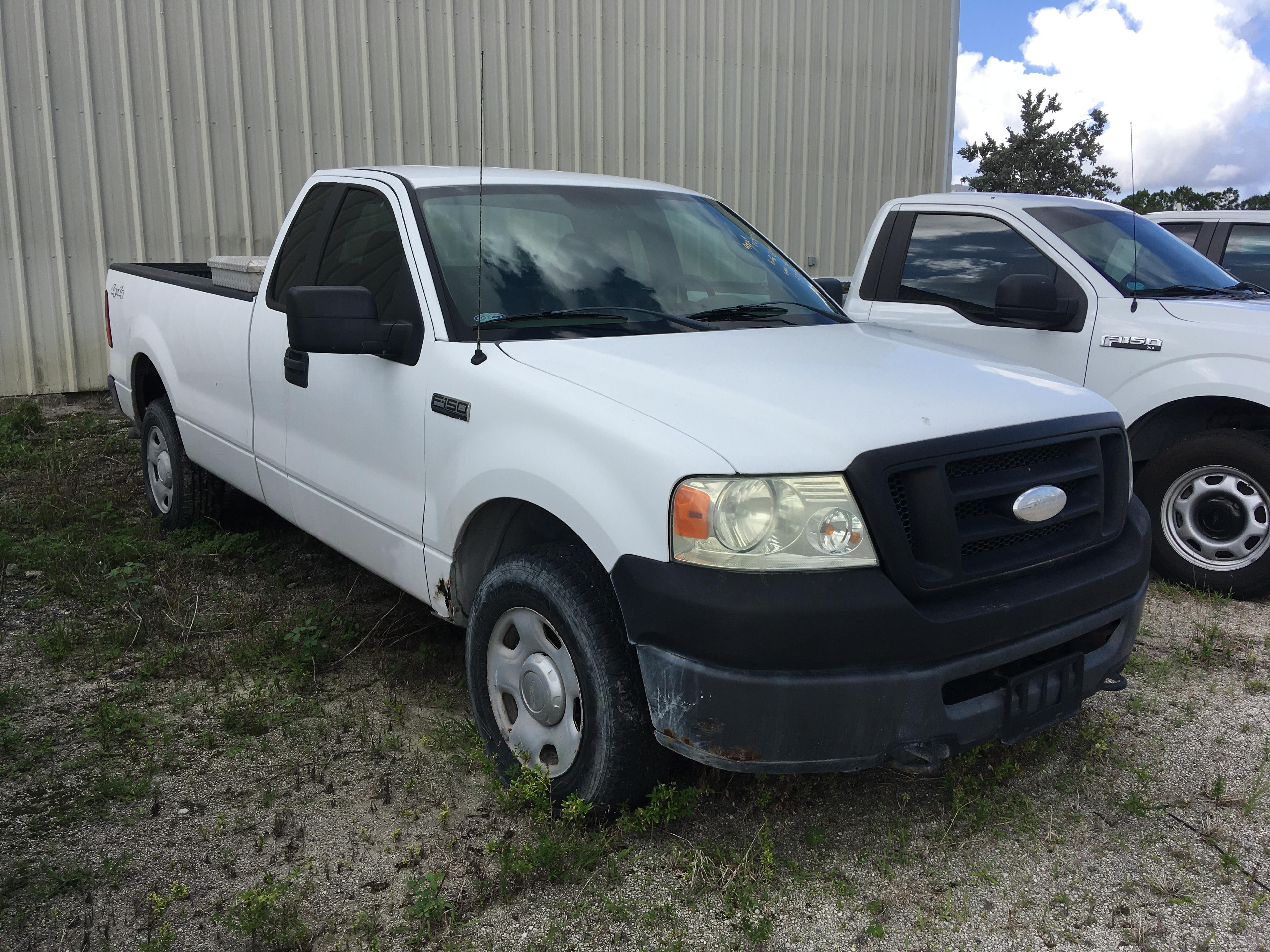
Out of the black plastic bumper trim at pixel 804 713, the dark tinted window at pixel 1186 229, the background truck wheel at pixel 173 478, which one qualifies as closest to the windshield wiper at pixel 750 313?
the black plastic bumper trim at pixel 804 713

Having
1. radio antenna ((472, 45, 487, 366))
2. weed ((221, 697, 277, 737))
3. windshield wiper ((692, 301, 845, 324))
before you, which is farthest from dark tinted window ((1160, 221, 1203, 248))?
weed ((221, 697, 277, 737))

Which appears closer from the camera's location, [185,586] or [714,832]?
[714,832]

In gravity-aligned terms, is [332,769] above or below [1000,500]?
below

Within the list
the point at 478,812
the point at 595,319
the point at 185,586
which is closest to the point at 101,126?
the point at 185,586

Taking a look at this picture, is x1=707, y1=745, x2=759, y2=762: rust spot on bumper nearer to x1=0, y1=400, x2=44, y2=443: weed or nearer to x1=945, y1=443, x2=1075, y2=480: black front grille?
x1=945, y1=443, x2=1075, y2=480: black front grille

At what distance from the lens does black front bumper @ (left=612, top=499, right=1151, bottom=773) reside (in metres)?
2.41

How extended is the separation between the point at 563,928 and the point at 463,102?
27.8 feet

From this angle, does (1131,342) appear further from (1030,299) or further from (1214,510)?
(1214,510)

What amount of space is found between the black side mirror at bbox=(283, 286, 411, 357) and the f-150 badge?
3459mm

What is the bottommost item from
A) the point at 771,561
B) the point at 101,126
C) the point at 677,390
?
the point at 771,561

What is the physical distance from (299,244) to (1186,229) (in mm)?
5903

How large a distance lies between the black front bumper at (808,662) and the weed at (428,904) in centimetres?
69

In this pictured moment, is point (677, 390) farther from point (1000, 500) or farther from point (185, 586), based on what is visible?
point (185, 586)

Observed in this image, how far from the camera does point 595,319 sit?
11.3 ft
